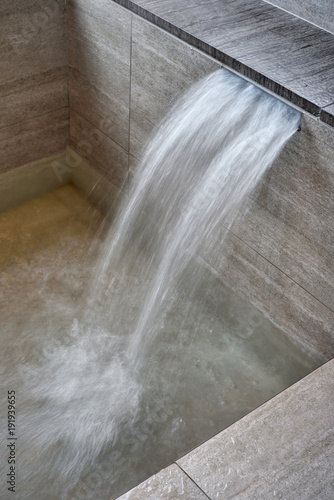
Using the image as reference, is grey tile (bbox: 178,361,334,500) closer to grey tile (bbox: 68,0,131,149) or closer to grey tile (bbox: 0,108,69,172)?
grey tile (bbox: 68,0,131,149)

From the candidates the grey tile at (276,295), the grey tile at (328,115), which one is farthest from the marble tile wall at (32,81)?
the grey tile at (328,115)

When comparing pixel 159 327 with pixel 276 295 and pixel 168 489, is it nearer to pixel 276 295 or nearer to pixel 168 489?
pixel 276 295

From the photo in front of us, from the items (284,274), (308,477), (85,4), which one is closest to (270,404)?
(308,477)

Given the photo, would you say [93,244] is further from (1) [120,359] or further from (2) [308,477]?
(2) [308,477]

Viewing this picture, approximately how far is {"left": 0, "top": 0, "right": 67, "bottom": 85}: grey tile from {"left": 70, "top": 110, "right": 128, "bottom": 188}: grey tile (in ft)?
→ 1.41

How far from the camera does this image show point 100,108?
3.94 metres

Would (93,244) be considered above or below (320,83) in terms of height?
below

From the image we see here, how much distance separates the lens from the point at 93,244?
12.6ft

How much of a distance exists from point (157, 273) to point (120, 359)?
536 millimetres

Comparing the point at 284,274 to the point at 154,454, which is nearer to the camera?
the point at 154,454

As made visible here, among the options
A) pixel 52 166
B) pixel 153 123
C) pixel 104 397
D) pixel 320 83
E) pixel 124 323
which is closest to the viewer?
pixel 320 83

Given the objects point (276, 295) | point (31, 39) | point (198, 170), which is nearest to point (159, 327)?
point (276, 295)

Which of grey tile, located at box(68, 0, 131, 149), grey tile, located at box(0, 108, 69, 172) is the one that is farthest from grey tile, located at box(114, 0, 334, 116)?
grey tile, located at box(0, 108, 69, 172)

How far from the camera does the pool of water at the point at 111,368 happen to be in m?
2.75
